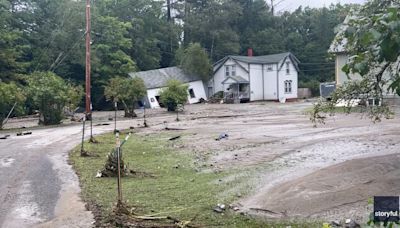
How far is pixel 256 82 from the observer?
58.3m

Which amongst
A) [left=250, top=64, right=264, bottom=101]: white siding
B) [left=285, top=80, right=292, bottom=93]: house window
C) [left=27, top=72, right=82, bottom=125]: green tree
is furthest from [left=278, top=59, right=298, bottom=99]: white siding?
[left=27, top=72, right=82, bottom=125]: green tree

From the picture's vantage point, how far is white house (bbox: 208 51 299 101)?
57188 millimetres

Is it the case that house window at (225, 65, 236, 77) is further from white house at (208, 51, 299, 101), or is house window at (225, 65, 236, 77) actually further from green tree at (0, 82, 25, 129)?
green tree at (0, 82, 25, 129)

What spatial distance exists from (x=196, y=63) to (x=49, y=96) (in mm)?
29527

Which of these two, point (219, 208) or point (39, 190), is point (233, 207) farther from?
point (39, 190)

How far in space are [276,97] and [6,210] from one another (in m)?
50.9

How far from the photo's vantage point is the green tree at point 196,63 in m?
57.6

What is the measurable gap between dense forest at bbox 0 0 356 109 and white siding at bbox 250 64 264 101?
34.1 feet

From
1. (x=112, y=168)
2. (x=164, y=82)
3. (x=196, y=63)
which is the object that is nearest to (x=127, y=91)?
(x=164, y=82)

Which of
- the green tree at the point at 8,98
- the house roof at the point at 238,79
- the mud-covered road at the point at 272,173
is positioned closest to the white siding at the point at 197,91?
the house roof at the point at 238,79

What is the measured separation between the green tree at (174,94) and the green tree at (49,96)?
36.4ft

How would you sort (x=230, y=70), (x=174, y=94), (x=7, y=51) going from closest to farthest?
(x=7, y=51)
(x=174, y=94)
(x=230, y=70)

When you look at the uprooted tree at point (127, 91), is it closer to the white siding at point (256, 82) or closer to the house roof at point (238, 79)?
the house roof at point (238, 79)

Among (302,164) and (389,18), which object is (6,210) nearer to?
(302,164)
